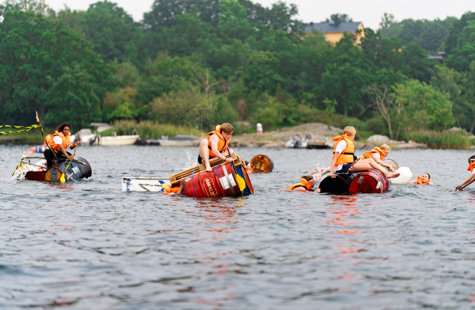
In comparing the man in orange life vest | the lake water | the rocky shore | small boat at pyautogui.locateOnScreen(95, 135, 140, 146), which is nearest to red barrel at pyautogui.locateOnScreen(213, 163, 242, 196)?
the man in orange life vest

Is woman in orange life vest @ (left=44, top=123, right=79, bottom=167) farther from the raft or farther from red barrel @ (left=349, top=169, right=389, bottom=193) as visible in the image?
red barrel @ (left=349, top=169, right=389, bottom=193)

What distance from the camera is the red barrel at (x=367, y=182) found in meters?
19.7

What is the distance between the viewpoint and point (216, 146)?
18578mm

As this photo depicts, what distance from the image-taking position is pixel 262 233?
42.9ft

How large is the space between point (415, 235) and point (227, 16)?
12325cm

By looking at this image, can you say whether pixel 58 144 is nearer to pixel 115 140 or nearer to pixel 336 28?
pixel 115 140

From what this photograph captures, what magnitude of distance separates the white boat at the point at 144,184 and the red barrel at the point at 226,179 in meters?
2.15

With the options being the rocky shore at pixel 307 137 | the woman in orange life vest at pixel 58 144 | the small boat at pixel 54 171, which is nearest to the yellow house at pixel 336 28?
the rocky shore at pixel 307 137

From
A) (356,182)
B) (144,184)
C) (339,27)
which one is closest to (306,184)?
(356,182)

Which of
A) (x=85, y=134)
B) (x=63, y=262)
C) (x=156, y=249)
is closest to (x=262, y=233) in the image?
(x=156, y=249)

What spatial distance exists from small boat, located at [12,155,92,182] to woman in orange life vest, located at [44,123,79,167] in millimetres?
281

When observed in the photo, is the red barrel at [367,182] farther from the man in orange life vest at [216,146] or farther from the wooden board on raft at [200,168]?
the man in orange life vest at [216,146]

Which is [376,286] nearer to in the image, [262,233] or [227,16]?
[262,233]

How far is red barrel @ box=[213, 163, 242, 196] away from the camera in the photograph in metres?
18.4
